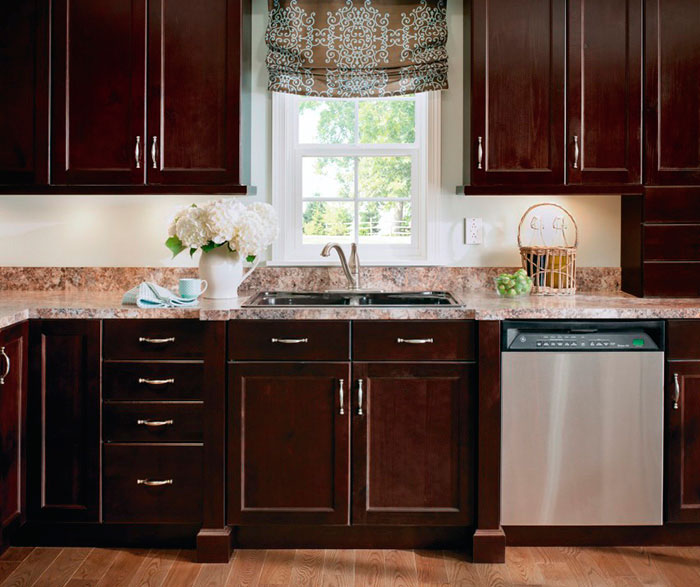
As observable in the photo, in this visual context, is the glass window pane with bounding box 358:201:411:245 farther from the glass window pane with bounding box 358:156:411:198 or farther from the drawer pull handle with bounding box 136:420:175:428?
the drawer pull handle with bounding box 136:420:175:428

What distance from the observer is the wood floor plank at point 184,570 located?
8.59ft

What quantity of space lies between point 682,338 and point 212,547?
1866mm

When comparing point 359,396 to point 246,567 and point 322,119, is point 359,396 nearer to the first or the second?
point 246,567

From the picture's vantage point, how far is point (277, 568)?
273 cm

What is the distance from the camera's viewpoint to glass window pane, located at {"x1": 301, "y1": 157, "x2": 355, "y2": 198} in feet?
11.5

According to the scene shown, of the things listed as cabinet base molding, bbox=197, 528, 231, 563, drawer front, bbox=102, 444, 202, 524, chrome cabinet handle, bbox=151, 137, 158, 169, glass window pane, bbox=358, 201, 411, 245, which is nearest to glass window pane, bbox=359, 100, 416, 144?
glass window pane, bbox=358, 201, 411, 245

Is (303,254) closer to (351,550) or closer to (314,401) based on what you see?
A: (314,401)

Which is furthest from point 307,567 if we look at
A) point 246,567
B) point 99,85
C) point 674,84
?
point 674,84

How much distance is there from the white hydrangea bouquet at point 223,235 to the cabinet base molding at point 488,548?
4.32 feet

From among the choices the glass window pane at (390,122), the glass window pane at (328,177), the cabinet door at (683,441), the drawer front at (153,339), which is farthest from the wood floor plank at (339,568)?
the glass window pane at (390,122)

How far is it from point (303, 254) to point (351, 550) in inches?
52.0

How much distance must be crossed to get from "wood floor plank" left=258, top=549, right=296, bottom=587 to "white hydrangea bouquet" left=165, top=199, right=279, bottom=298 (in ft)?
3.27

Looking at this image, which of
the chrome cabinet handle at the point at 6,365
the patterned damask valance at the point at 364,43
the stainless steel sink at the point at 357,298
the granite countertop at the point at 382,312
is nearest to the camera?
the chrome cabinet handle at the point at 6,365

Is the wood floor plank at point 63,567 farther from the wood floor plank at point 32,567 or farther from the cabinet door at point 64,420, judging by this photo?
the cabinet door at point 64,420
